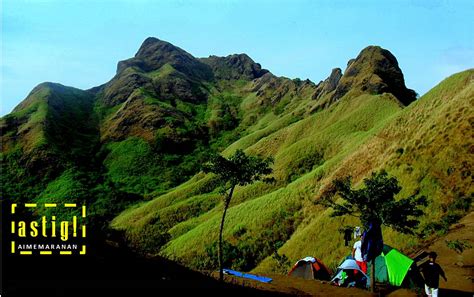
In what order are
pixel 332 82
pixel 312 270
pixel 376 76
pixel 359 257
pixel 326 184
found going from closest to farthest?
pixel 359 257, pixel 312 270, pixel 326 184, pixel 376 76, pixel 332 82

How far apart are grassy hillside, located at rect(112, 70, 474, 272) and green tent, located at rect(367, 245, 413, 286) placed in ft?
28.9

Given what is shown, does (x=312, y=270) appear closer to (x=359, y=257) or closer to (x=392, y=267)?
(x=359, y=257)

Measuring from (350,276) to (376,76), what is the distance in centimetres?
9090

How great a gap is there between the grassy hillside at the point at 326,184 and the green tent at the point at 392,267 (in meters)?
8.82

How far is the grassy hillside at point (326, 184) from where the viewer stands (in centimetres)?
4100

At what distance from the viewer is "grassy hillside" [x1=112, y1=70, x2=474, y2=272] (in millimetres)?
41000

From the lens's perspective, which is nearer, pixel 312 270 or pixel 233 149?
pixel 312 270

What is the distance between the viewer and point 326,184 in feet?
190

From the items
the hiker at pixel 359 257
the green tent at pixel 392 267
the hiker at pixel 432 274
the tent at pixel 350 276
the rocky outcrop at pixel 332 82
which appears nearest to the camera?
the hiker at pixel 432 274

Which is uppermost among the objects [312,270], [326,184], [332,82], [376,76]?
[332,82]

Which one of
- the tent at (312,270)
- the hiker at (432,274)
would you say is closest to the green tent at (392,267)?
the tent at (312,270)

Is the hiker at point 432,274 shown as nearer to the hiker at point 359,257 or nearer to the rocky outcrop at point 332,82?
the hiker at point 359,257

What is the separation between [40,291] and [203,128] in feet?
466

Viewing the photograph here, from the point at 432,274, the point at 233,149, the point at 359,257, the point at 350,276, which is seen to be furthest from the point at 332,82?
the point at 432,274
